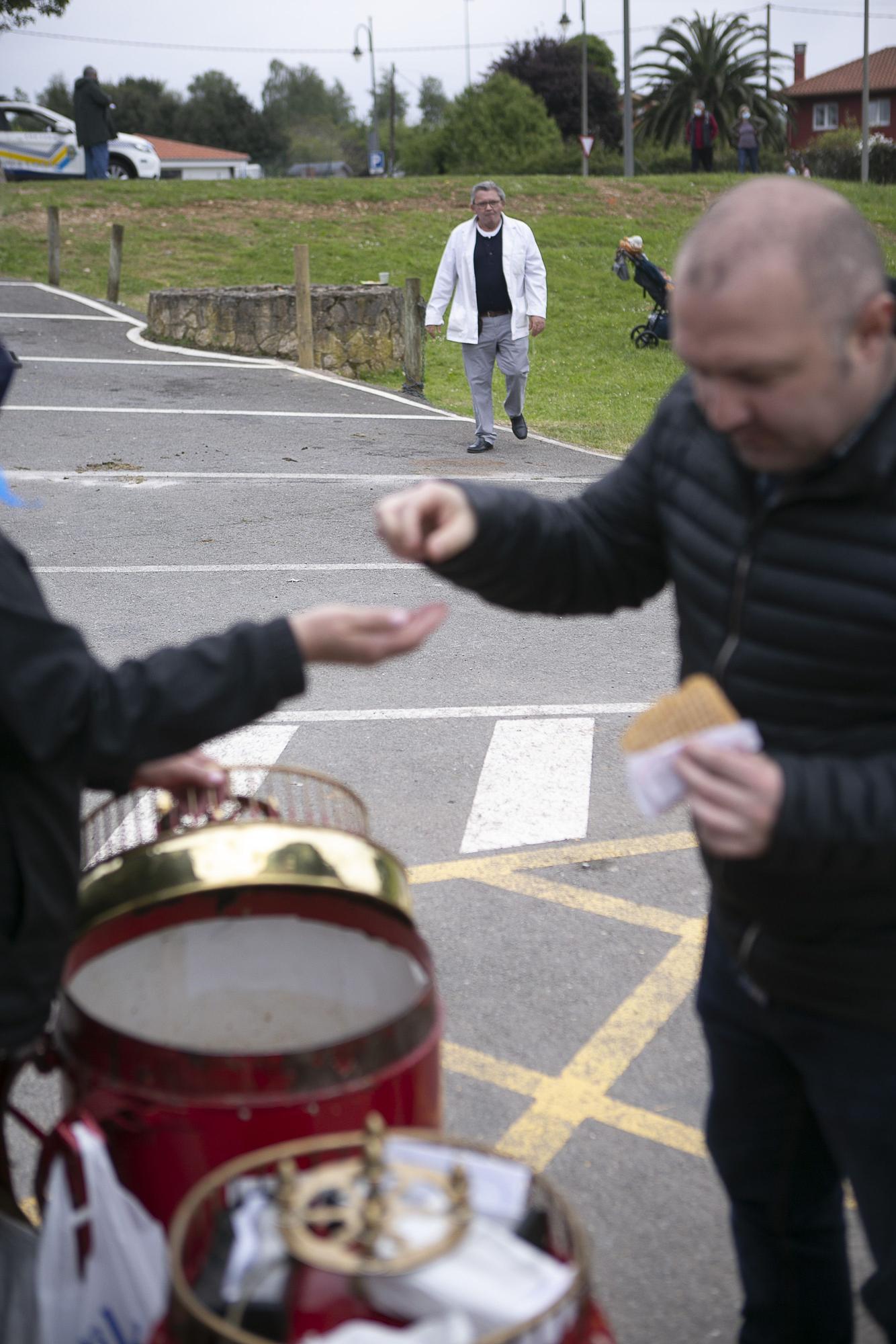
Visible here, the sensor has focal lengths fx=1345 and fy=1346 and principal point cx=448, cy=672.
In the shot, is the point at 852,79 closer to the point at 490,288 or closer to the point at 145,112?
the point at 145,112

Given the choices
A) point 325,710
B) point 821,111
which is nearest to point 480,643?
point 325,710

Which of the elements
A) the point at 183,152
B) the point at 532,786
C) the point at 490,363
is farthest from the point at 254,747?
the point at 183,152

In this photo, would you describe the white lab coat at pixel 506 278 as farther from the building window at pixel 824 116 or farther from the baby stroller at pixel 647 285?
the building window at pixel 824 116

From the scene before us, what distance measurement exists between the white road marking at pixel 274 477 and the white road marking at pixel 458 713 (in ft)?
16.4

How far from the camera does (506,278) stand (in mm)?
11438

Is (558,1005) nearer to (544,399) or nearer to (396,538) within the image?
(396,538)

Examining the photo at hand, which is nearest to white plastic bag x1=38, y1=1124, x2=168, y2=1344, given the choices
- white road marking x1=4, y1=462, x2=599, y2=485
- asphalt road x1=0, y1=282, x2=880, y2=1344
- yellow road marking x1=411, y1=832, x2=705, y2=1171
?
asphalt road x1=0, y1=282, x2=880, y2=1344

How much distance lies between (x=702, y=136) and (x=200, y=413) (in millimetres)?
26340

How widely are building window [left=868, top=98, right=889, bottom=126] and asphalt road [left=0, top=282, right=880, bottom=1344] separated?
241 ft

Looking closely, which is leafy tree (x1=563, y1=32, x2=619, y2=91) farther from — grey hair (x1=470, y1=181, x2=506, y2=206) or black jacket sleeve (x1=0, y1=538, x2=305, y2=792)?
black jacket sleeve (x1=0, y1=538, x2=305, y2=792)

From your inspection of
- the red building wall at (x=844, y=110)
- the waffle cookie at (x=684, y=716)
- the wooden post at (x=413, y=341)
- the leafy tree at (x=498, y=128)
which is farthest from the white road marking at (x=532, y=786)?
the red building wall at (x=844, y=110)

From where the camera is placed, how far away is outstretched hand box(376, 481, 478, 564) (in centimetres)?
190

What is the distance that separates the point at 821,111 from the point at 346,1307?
85.1 metres

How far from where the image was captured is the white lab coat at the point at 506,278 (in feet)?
37.8
